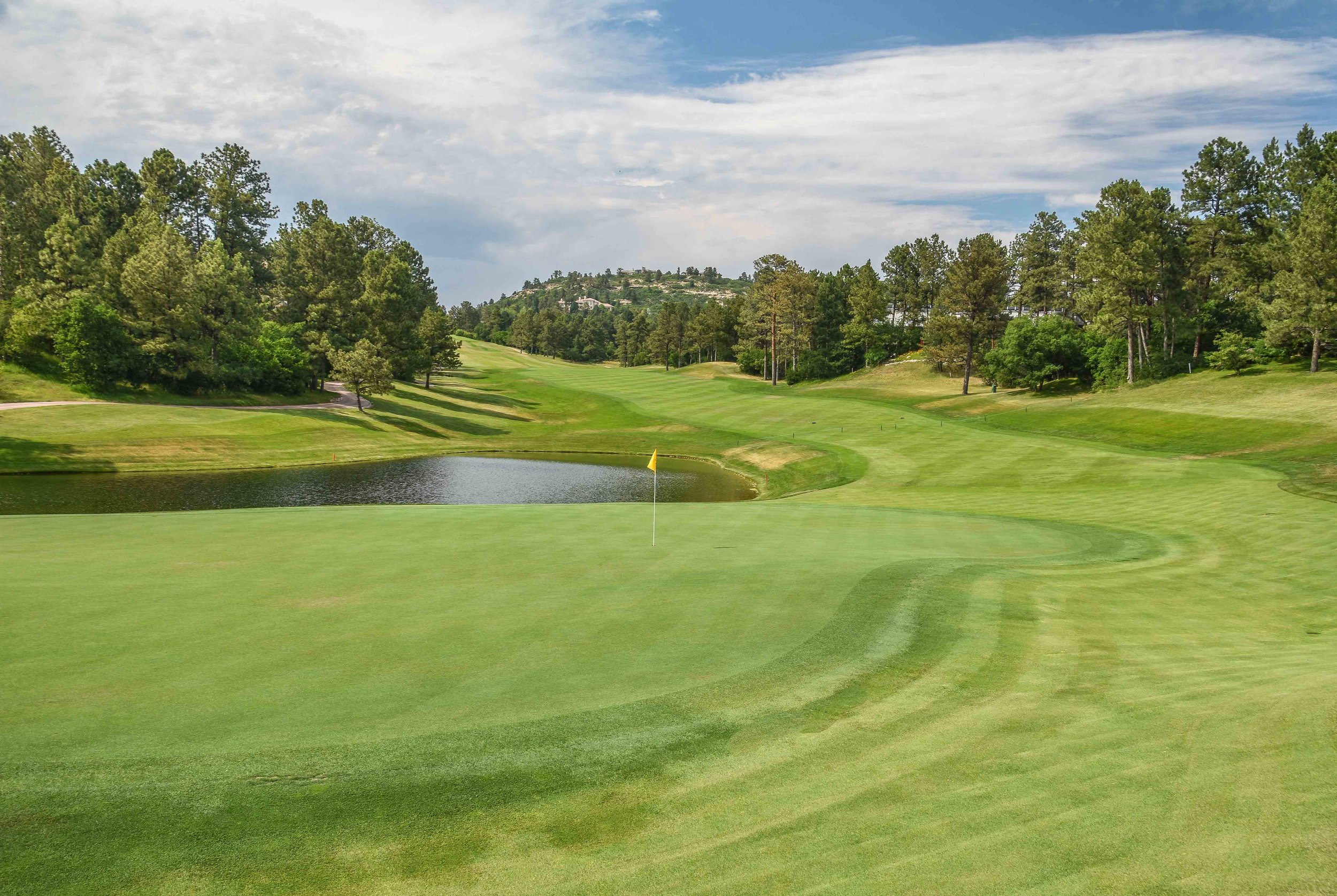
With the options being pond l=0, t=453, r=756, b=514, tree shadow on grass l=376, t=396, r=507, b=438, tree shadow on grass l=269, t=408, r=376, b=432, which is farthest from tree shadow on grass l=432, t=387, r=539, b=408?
pond l=0, t=453, r=756, b=514

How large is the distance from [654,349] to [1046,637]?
14102 centimetres

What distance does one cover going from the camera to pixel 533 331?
17150 cm

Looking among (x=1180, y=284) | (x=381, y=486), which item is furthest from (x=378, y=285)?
→ (x=1180, y=284)

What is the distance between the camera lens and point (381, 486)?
4116 cm

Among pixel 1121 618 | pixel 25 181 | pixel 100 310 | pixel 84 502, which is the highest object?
pixel 25 181

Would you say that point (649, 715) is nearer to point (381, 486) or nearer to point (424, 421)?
point (381, 486)

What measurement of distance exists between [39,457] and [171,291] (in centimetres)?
2273

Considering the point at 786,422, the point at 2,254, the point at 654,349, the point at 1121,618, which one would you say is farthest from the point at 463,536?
the point at 654,349

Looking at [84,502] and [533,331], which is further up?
[533,331]

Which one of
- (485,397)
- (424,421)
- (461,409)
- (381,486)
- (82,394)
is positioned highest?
(82,394)

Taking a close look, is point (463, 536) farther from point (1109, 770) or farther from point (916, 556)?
point (1109, 770)

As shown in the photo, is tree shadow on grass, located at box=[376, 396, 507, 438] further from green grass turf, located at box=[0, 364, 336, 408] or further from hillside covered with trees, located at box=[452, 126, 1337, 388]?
hillside covered with trees, located at box=[452, 126, 1337, 388]

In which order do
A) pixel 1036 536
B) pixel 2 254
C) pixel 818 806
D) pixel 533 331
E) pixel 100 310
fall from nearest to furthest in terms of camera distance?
pixel 818 806
pixel 1036 536
pixel 100 310
pixel 2 254
pixel 533 331

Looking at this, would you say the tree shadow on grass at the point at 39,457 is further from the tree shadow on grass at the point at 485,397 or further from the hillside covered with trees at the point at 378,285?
the tree shadow on grass at the point at 485,397
